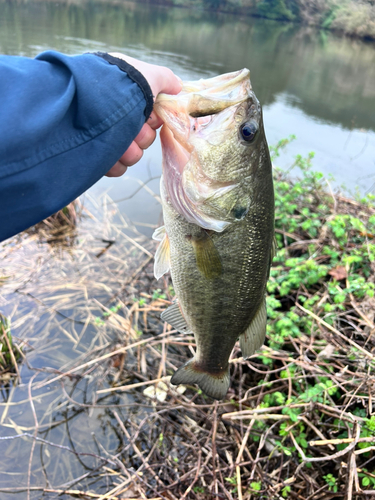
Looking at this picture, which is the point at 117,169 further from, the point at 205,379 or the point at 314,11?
the point at 314,11

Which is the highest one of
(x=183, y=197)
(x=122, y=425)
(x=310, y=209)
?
(x=183, y=197)

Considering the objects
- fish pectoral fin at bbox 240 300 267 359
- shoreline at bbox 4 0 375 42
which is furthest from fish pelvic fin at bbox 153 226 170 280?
shoreline at bbox 4 0 375 42

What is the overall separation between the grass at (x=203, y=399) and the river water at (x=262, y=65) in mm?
2320

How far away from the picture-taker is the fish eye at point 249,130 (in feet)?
4.57

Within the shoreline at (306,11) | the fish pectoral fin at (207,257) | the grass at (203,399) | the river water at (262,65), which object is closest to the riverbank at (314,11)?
the shoreline at (306,11)

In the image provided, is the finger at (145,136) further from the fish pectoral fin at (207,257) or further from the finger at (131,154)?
the fish pectoral fin at (207,257)

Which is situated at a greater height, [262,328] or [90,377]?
[262,328]

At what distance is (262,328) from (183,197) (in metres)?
0.80

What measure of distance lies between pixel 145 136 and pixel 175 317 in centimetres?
95

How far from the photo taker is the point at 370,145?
8578mm

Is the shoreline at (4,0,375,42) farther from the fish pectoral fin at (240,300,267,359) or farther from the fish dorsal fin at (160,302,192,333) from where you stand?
the fish pectoral fin at (240,300,267,359)

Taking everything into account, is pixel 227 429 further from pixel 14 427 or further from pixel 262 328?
pixel 14 427

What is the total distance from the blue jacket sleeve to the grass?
196cm

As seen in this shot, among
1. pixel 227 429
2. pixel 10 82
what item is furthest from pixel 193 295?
pixel 227 429
